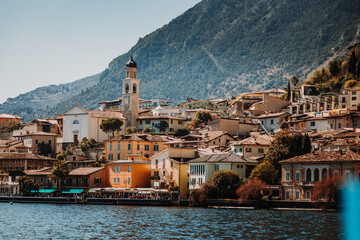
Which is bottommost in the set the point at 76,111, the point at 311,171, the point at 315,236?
the point at 315,236

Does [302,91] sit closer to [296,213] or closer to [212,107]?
[212,107]

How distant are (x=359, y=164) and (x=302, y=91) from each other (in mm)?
71289

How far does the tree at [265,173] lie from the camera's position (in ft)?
254

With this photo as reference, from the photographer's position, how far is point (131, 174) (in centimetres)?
9731

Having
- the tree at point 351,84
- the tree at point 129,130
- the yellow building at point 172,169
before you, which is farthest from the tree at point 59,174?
the tree at point 351,84

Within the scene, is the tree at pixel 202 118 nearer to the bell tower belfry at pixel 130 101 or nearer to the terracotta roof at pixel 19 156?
the bell tower belfry at pixel 130 101

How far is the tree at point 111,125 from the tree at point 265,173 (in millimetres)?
54374

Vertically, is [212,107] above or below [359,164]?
above

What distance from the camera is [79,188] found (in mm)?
102625

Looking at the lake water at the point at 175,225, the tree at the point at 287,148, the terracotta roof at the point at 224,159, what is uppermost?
the tree at the point at 287,148

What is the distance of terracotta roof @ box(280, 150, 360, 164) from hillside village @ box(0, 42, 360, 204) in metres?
0.12

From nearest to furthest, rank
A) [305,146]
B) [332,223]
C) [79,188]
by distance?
[332,223] < [305,146] < [79,188]

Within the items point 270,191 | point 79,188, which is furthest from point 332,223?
point 79,188

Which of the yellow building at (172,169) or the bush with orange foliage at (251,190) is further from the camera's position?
the yellow building at (172,169)
